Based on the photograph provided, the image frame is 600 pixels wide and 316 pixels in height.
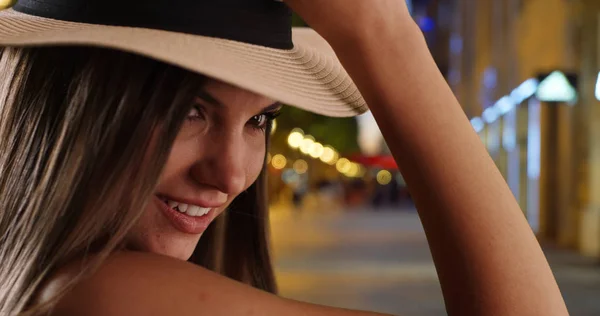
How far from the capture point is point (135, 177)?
131 cm

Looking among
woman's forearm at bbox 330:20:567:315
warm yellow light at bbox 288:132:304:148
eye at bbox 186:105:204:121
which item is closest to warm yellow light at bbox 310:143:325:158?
warm yellow light at bbox 288:132:304:148

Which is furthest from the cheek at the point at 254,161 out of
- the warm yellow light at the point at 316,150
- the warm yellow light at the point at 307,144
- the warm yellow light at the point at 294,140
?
the warm yellow light at the point at 316,150

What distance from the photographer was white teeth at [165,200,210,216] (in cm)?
147

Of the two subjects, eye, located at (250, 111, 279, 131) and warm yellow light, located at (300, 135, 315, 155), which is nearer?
eye, located at (250, 111, 279, 131)

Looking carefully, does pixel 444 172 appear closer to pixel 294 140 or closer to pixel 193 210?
pixel 193 210

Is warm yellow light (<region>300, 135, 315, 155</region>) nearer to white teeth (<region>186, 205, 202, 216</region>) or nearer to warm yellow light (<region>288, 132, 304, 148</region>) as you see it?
warm yellow light (<region>288, 132, 304, 148</region>)

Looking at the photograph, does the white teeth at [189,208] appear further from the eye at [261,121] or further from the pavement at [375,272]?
the pavement at [375,272]

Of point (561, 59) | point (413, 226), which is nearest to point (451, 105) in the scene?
point (561, 59)

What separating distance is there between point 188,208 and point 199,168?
83 mm

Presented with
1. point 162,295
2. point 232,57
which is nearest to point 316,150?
point 232,57

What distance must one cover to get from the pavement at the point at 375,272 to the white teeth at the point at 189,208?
28.4 ft

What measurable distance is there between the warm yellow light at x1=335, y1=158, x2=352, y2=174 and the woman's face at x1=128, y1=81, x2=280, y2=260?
299 ft

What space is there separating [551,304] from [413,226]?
28.4m

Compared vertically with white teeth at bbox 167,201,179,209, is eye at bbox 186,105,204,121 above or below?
above
